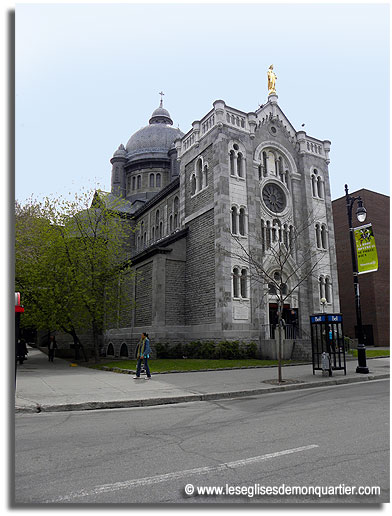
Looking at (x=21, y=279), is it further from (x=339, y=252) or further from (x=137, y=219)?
(x=339, y=252)

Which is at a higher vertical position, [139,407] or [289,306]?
[289,306]

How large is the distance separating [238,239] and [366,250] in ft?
38.3

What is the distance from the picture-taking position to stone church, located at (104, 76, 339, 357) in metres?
26.0

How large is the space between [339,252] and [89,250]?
32213 millimetres

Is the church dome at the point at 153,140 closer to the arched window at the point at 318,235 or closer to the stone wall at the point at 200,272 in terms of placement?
the stone wall at the point at 200,272

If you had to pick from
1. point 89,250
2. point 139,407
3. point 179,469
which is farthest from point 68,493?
point 89,250

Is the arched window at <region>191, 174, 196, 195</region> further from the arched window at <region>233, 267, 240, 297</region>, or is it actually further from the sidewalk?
the sidewalk

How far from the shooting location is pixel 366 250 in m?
15.5

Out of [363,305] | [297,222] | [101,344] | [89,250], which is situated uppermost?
[297,222]

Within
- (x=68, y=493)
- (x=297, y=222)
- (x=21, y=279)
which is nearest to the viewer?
(x=68, y=493)

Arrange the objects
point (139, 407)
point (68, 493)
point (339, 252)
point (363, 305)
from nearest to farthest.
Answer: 1. point (68, 493)
2. point (139, 407)
3. point (363, 305)
4. point (339, 252)

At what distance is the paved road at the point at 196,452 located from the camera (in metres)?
4.32

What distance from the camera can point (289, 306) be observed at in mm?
28812

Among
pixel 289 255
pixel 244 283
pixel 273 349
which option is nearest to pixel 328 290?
pixel 289 255
